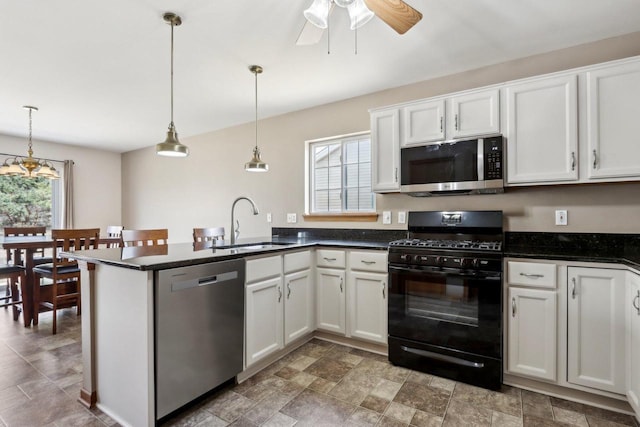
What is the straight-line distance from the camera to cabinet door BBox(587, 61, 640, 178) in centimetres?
197

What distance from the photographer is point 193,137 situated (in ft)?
16.1

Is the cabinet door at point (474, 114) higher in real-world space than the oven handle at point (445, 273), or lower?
higher

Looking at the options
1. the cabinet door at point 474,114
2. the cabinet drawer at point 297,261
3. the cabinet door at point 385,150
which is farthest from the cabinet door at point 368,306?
the cabinet door at point 474,114

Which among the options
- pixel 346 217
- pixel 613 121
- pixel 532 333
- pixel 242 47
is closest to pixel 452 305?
pixel 532 333

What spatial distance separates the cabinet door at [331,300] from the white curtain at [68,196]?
4.81 metres

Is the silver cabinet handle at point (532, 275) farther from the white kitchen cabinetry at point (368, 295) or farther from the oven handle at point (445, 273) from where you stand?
the white kitchen cabinetry at point (368, 295)

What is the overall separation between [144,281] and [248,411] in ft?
3.23

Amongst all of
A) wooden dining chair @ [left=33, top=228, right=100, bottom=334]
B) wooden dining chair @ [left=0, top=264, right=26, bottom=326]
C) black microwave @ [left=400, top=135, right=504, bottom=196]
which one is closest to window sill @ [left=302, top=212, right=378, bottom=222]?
black microwave @ [left=400, top=135, right=504, bottom=196]

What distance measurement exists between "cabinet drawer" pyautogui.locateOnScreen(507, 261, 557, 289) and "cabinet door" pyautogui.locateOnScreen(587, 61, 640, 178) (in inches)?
27.2

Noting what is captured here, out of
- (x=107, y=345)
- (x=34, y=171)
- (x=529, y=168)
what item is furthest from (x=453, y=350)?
(x=34, y=171)

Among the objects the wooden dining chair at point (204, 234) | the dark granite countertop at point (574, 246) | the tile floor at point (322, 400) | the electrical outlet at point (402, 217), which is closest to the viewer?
the tile floor at point (322, 400)

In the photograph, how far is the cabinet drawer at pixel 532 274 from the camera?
200 centimetres

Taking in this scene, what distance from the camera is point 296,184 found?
378 cm

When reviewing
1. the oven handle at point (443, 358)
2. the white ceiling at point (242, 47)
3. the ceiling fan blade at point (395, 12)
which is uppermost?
the white ceiling at point (242, 47)
